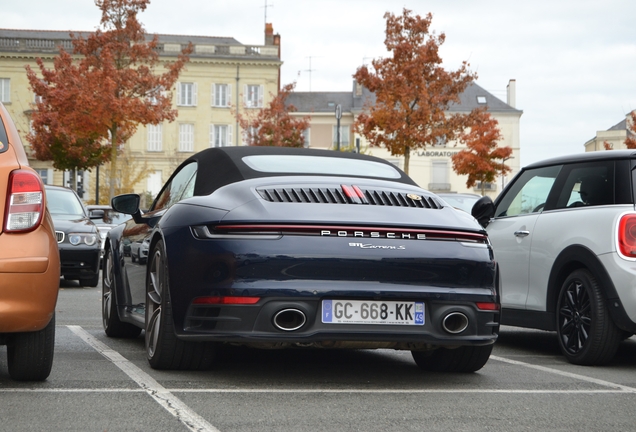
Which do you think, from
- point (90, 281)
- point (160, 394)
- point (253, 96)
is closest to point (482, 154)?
point (253, 96)

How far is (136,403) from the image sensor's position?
5012 millimetres

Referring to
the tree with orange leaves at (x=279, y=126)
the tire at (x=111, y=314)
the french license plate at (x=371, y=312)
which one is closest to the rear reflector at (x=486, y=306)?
the french license plate at (x=371, y=312)

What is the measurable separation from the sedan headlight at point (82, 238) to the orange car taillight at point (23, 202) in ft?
33.9

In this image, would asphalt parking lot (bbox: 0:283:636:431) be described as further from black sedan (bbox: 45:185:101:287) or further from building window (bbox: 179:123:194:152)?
building window (bbox: 179:123:194:152)

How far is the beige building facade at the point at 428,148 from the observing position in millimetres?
82750

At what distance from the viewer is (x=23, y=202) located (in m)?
5.28

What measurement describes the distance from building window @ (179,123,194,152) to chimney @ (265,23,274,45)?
Result: 13.0m

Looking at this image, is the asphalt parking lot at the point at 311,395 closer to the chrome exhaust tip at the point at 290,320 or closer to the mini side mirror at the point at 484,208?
the chrome exhaust tip at the point at 290,320

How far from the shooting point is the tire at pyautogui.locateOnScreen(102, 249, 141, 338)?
8.05 m

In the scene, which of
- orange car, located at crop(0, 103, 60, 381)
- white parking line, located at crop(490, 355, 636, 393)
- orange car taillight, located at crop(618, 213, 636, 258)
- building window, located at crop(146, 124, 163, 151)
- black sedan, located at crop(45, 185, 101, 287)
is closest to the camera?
orange car, located at crop(0, 103, 60, 381)

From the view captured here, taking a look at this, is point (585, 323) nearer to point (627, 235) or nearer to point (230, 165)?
point (627, 235)

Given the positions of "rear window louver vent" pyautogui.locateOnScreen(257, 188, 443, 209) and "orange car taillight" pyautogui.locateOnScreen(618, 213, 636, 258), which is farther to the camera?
"orange car taillight" pyautogui.locateOnScreen(618, 213, 636, 258)

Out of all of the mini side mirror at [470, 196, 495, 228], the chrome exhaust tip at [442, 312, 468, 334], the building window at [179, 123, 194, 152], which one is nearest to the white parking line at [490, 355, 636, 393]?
the chrome exhaust tip at [442, 312, 468, 334]

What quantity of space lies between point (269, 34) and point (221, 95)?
12.3m
